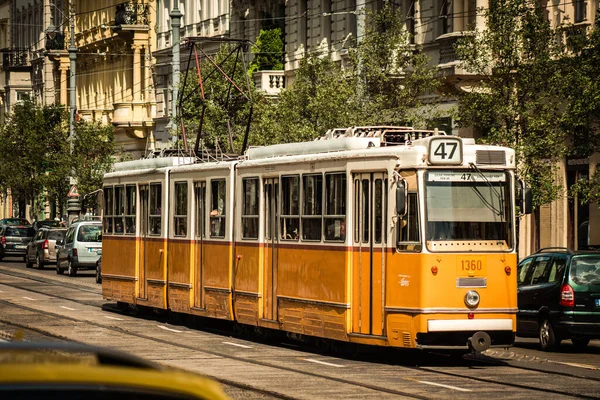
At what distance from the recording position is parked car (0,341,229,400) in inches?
150

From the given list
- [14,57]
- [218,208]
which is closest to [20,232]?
[218,208]

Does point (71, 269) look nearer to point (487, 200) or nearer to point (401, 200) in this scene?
point (487, 200)

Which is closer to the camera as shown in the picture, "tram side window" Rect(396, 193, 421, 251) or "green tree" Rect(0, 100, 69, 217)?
"tram side window" Rect(396, 193, 421, 251)

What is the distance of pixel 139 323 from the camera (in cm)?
2488

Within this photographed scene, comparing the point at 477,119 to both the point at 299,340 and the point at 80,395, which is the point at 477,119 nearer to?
the point at 299,340

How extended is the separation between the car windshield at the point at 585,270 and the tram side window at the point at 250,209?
4.39 m

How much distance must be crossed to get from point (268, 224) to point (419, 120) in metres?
11.8

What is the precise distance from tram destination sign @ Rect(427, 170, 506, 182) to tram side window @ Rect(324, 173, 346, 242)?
1409mm

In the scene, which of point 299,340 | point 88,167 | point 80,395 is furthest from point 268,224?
point 88,167

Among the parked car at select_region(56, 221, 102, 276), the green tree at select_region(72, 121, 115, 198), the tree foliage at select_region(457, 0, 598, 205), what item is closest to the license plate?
the tree foliage at select_region(457, 0, 598, 205)

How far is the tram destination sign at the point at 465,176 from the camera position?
17.2m

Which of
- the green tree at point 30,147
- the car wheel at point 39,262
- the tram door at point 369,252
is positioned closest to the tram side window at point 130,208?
the tram door at point 369,252

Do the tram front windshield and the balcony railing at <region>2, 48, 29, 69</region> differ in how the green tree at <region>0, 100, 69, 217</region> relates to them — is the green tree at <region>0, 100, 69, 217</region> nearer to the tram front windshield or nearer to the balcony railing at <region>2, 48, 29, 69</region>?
the balcony railing at <region>2, 48, 29, 69</region>

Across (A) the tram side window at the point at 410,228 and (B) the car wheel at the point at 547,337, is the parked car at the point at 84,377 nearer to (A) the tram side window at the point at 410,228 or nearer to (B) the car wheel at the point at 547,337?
(A) the tram side window at the point at 410,228
